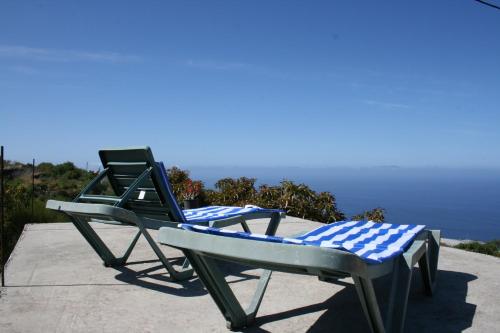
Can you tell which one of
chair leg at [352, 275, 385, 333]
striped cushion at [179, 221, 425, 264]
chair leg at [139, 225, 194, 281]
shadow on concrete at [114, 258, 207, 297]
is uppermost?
striped cushion at [179, 221, 425, 264]

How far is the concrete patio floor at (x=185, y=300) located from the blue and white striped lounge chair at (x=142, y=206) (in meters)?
0.35

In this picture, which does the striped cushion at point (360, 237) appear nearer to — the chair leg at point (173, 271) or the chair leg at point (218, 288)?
the chair leg at point (218, 288)

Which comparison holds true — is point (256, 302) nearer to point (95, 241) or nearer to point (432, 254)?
point (432, 254)

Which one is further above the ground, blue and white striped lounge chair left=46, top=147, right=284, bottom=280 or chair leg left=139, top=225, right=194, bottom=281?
blue and white striped lounge chair left=46, top=147, right=284, bottom=280

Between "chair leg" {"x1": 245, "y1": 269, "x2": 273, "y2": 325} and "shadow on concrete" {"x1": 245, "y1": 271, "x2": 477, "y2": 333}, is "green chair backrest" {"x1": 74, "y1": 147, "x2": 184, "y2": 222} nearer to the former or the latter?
"chair leg" {"x1": 245, "y1": 269, "x2": 273, "y2": 325}

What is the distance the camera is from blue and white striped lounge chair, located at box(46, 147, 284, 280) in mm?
3709

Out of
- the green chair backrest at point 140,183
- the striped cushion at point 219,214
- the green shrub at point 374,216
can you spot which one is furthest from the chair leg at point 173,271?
the green shrub at point 374,216

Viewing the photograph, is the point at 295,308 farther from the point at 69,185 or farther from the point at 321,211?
the point at 69,185

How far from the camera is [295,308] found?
322 cm

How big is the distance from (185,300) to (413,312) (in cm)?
168

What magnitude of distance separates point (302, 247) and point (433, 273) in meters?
2.38

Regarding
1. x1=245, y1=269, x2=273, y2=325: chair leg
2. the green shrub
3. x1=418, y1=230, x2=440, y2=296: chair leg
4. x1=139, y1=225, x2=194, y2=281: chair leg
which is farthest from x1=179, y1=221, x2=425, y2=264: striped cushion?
the green shrub

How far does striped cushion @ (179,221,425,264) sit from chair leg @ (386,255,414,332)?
8cm

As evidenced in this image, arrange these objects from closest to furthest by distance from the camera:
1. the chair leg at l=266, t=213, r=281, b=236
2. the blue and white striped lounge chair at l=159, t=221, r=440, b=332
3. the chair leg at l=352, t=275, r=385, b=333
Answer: the blue and white striped lounge chair at l=159, t=221, r=440, b=332, the chair leg at l=352, t=275, r=385, b=333, the chair leg at l=266, t=213, r=281, b=236
